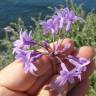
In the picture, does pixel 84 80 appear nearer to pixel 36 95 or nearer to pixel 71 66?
pixel 71 66

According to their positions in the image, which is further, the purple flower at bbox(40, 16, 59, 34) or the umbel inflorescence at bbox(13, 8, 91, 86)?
the purple flower at bbox(40, 16, 59, 34)

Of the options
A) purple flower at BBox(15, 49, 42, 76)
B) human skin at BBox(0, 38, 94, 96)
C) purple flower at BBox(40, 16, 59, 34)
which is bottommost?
human skin at BBox(0, 38, 94, 96)

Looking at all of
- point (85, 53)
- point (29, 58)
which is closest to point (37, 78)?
point (29, 58)

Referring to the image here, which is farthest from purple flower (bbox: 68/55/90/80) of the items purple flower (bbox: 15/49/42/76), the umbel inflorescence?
purple flower (bbox: 15/49/42/76)

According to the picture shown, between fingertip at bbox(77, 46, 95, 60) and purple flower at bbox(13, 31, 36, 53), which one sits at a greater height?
purple flower at bbox(13, 31, 36, 53)

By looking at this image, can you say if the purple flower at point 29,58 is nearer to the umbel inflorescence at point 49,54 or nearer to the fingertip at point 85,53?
the umbel inflorescence at point 49,54

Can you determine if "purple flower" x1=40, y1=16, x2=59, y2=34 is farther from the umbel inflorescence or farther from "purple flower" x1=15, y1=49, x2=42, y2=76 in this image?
"purple flower" x1=15, y1=49, x2=42, y2=76
